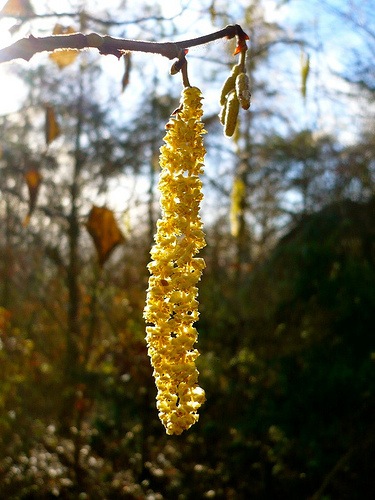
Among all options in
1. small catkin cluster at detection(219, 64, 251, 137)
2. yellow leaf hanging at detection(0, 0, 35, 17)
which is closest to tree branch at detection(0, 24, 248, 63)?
small catkin cluster at detection(219, 64, 251, 137)

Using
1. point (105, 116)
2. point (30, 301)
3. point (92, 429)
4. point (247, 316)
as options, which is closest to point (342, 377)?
point (247, 316)

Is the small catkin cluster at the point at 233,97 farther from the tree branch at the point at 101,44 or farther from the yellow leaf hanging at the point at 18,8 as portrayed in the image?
the yellow leaf hanging at the point at 18,8

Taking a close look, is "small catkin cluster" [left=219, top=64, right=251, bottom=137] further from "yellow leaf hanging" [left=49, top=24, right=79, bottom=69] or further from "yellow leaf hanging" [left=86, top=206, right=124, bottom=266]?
"yellow leaf hanging" [left=86, top=206, right=124, bottom=266]

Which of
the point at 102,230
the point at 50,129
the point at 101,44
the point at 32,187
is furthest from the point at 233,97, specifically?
the point at 32,187

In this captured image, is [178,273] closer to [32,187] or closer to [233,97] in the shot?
[233,97]

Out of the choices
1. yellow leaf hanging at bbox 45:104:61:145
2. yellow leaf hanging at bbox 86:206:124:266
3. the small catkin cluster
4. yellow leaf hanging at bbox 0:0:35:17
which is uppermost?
yellow leaf hanging at bbox 45:104:61:145
